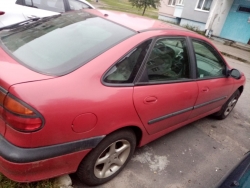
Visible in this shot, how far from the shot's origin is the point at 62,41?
2008 millimetres

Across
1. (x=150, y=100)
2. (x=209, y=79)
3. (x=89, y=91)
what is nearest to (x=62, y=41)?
(x=89, y=91)

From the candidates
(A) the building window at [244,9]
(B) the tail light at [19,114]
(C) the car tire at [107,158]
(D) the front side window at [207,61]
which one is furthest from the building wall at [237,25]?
(B) the tail light at [19,114]

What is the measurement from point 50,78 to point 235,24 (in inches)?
607

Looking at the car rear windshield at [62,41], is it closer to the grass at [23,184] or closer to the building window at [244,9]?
the grass at [23,184]

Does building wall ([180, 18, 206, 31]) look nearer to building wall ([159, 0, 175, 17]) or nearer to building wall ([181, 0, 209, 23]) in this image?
building wall ([181, 0, 209, 23])

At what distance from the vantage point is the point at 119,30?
2113 mm

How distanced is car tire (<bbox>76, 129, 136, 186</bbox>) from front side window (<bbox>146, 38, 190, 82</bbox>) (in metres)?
0.66

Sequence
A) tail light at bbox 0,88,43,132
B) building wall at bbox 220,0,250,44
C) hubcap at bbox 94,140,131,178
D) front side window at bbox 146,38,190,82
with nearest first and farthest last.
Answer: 1. tail light at bbox 0,88,43,132
2. hubcap at bbox 94,140,131,178
3. front side window at bbox 146,38,190,82
4. building wall at bbox 220,0,250,44

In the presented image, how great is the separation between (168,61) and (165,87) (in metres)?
0.38

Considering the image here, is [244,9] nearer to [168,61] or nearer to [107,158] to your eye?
[168,61]

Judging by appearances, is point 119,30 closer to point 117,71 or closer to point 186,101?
point 117,71

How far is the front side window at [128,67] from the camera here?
1.85 m

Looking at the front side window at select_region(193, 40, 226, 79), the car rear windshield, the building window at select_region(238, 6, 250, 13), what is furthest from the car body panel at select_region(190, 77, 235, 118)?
the building window at select_region(238, 6, 250, 13)

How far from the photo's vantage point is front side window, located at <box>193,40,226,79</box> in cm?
283
